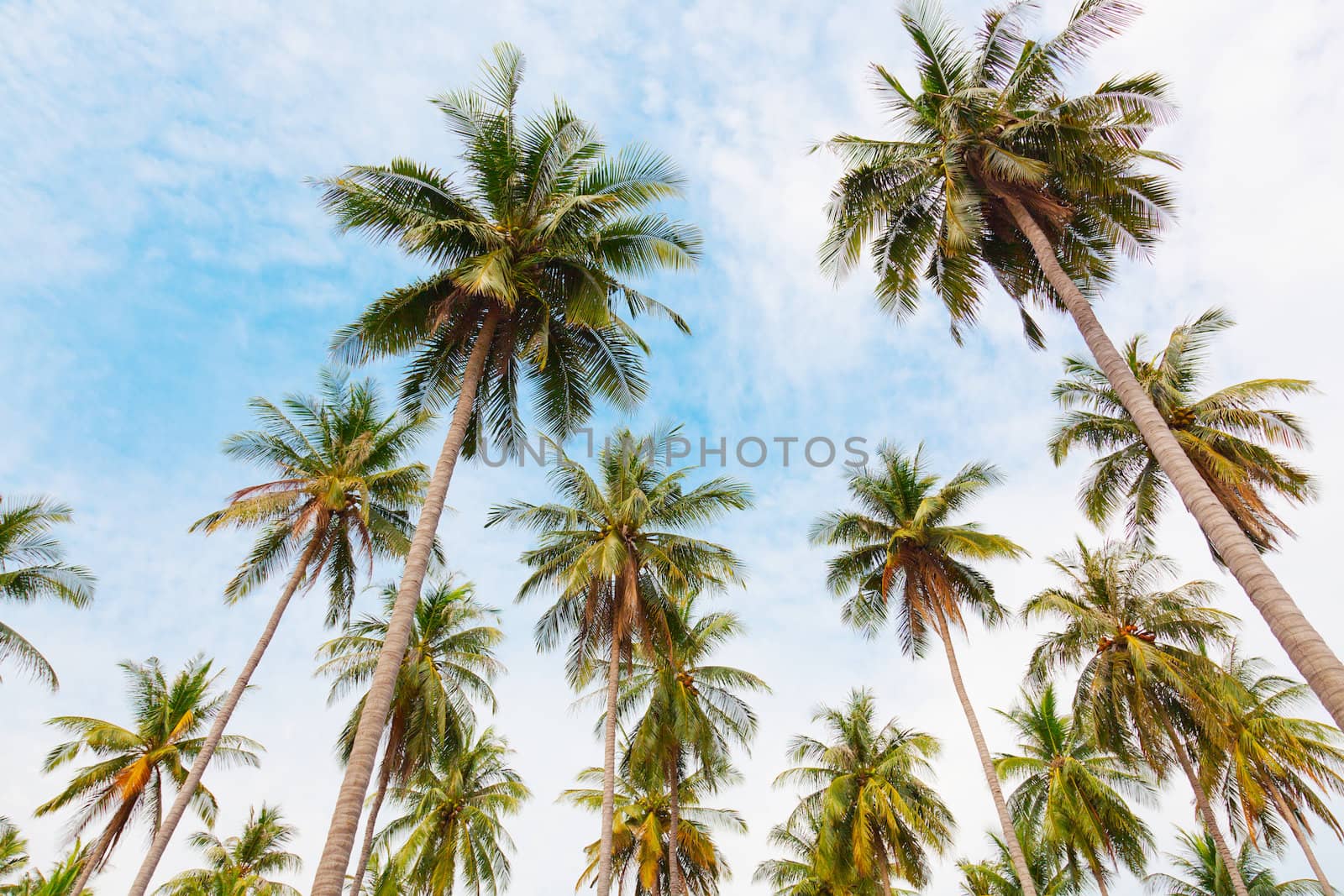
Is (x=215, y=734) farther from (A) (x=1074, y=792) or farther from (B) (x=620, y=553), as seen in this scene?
(A) (x=1074, y=792)

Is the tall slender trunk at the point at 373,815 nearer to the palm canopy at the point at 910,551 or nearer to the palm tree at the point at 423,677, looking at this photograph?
the palm tree at the point at 423,677

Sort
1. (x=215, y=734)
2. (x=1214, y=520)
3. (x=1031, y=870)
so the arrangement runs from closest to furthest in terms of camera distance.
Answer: (x=1214, y=520)
(x=215, y=734)
(x=1031, y=870)

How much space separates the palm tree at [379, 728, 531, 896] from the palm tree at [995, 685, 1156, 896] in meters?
18.4

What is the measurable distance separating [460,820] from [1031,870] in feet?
80.5

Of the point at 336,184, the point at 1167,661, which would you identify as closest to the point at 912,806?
the point at 1167,661

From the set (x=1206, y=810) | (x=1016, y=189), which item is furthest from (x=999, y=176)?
(x=1206, y=810)

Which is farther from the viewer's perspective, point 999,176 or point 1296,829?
point 1296,829

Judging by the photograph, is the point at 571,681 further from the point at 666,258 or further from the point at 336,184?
the point at 336,184

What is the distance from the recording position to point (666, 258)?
44.8 ft

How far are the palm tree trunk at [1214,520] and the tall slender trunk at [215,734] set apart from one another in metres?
17.8

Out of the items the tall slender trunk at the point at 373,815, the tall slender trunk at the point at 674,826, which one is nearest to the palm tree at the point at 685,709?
the tall slender trunk at the point at 674,826

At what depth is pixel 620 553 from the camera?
19297 millimetres

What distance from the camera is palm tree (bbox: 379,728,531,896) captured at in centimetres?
2581

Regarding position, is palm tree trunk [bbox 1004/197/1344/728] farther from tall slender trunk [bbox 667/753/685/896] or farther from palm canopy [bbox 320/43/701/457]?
tall slender trunk [bbox 667/753/685/896]
